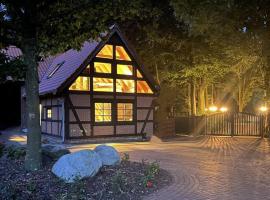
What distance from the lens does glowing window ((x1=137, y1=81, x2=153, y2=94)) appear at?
2283cm

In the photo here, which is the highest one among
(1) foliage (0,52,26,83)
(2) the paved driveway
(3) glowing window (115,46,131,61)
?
(3) glowing window (115,46,131,61)

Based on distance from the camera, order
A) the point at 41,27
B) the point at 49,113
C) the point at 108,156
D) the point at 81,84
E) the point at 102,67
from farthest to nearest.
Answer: the point at 49,113 < the point at 102,67 < the point at 81,84 < the point at 41,27 < the point at 108,156

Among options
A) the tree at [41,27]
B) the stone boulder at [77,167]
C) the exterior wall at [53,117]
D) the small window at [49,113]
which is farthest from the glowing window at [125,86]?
the stone boulder at [77,167]

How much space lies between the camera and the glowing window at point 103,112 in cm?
2114

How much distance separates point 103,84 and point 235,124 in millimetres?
9075

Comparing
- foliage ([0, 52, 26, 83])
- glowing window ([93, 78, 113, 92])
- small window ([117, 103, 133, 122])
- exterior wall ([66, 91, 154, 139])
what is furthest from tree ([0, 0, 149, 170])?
small window ([117, 103, 133, 122])

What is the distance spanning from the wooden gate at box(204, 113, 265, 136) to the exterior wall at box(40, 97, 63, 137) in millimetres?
9877

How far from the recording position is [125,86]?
875 inches

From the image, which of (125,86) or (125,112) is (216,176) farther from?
(125,86)

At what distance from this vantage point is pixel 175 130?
27.0 m

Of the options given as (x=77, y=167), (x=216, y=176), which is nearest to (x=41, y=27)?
→ (x=77, y=167)

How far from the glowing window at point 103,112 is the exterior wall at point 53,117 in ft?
6.21

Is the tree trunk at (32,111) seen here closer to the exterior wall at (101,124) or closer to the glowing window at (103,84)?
the exterior wall at (101,124)

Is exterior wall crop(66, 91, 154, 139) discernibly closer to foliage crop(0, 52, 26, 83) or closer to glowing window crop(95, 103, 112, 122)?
glowing window crop(95, 103, 112, 122)
